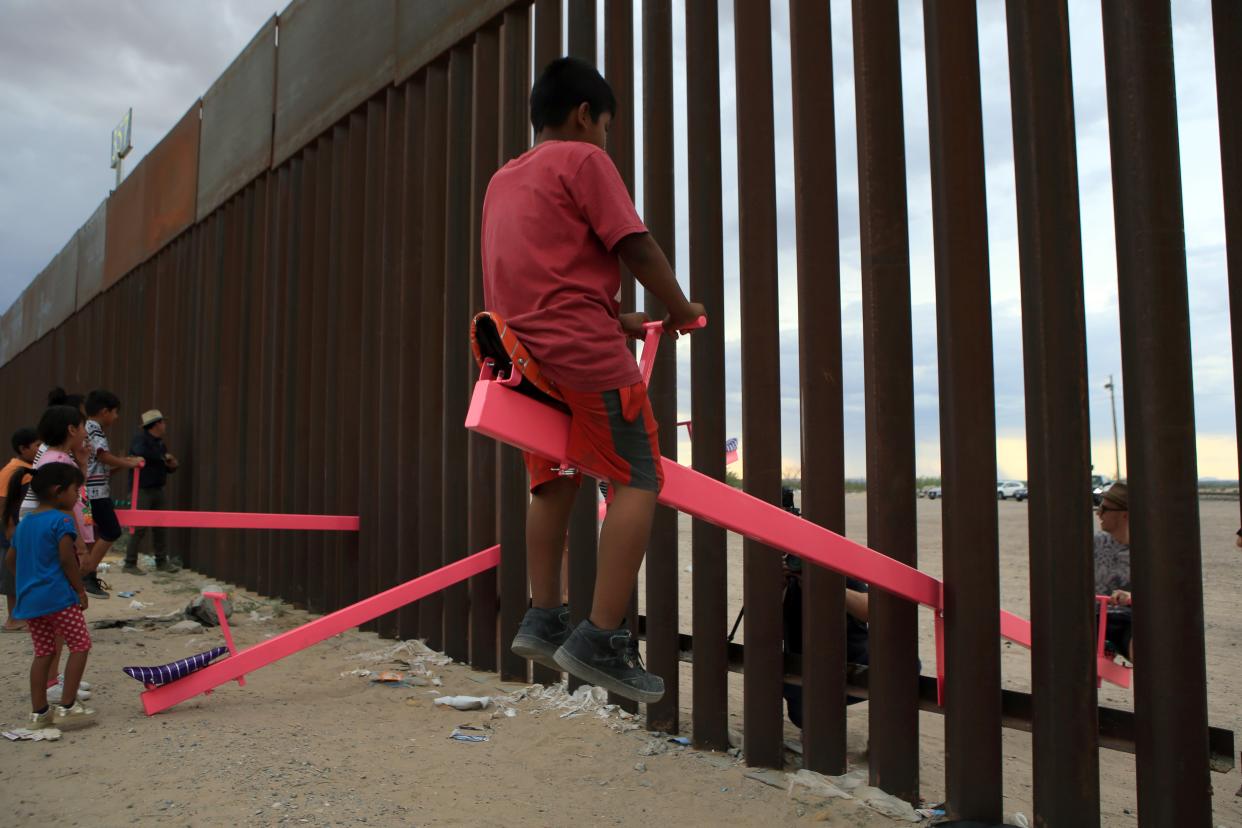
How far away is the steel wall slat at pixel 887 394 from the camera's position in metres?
3.06

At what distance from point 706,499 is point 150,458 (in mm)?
7560

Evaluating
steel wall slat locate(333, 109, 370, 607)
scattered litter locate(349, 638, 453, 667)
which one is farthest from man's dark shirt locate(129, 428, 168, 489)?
scattered litter locate(349, 638, 453, 667)

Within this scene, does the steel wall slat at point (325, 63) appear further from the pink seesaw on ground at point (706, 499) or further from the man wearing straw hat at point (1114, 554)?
the man wearing straw hat at point (1114, 554)

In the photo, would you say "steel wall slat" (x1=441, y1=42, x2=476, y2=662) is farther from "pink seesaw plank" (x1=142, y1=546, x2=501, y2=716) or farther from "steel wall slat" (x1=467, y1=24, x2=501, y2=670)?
"pink seesaw plank" (x1=142, y1=546, x2=501, y2=716)

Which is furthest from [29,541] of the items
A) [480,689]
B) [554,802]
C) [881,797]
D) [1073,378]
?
[1073,378]

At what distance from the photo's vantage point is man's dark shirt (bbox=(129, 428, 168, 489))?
27.0 feet

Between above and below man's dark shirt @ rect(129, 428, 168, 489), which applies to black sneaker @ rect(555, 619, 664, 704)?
below

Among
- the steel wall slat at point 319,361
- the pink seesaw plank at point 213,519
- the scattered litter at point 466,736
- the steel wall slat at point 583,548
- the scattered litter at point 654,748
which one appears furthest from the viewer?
the steel wall slat at point 319,361

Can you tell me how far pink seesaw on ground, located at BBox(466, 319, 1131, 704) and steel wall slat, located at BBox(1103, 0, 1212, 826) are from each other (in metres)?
0.52

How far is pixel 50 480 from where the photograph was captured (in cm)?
395

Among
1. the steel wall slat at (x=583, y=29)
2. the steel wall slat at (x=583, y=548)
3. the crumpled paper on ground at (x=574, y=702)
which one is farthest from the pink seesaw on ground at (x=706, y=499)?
the steel wall slat at (x=583, y=29)

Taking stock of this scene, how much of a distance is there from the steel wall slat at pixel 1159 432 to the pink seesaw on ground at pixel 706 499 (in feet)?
1.72

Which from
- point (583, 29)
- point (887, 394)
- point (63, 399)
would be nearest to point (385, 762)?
point (887, 394)

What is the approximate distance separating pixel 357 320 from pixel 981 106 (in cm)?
436
